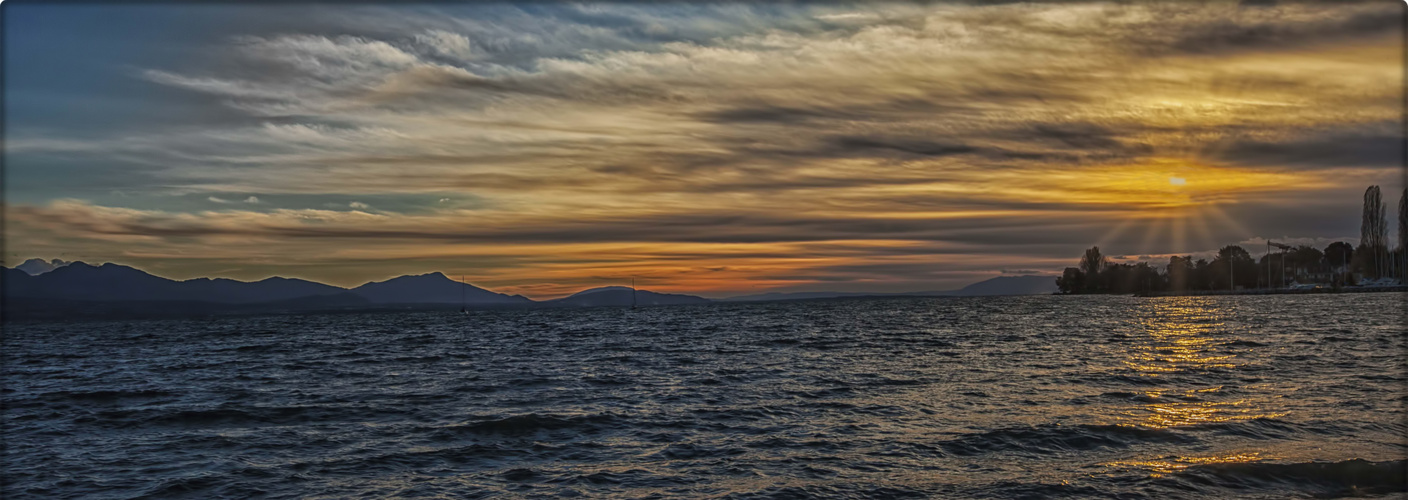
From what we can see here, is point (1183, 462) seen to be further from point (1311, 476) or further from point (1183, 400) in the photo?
point (1183, 400)

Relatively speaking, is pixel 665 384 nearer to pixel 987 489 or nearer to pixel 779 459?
pixel 779 459

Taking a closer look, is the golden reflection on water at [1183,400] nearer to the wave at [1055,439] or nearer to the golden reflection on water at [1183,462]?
the golden reflection on water at [1183,462]

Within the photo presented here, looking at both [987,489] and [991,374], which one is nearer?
[987,489]

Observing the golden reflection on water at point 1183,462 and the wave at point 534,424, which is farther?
the wave at point 534,424

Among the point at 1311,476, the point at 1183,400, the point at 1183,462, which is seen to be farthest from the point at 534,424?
the point at 1183,400

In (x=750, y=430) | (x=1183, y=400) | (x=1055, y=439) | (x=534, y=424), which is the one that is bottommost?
(x=534, y=424)

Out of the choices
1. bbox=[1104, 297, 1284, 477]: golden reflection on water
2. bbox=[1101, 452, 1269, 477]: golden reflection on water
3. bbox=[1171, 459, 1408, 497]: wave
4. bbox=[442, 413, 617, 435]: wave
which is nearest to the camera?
bbox=[1171, 459, 1408, 497]: wave

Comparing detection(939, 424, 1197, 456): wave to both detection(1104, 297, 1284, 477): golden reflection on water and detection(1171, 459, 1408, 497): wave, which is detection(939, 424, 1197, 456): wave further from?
detection(1171, 459, 1408, 497): wave

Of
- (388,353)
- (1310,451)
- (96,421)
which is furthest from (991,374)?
(388,353)

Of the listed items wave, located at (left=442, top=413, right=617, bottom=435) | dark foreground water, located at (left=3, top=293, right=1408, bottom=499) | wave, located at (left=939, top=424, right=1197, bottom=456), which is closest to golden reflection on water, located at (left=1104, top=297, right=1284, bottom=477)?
dark foreground water, located at (left=3, top=293, right=1408, bottom=499)

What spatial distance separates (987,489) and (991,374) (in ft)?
72.0

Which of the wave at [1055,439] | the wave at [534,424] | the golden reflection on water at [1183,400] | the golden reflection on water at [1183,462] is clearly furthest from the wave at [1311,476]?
the wave at [534,424]

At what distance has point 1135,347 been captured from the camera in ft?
183

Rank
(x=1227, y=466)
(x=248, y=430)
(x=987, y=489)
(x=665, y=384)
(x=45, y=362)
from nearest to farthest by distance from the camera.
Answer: (x=987, y=489) → (x=1227, y=466) → (x=248, y=430) → (x=665, y=384) → (x=45, y=362)
